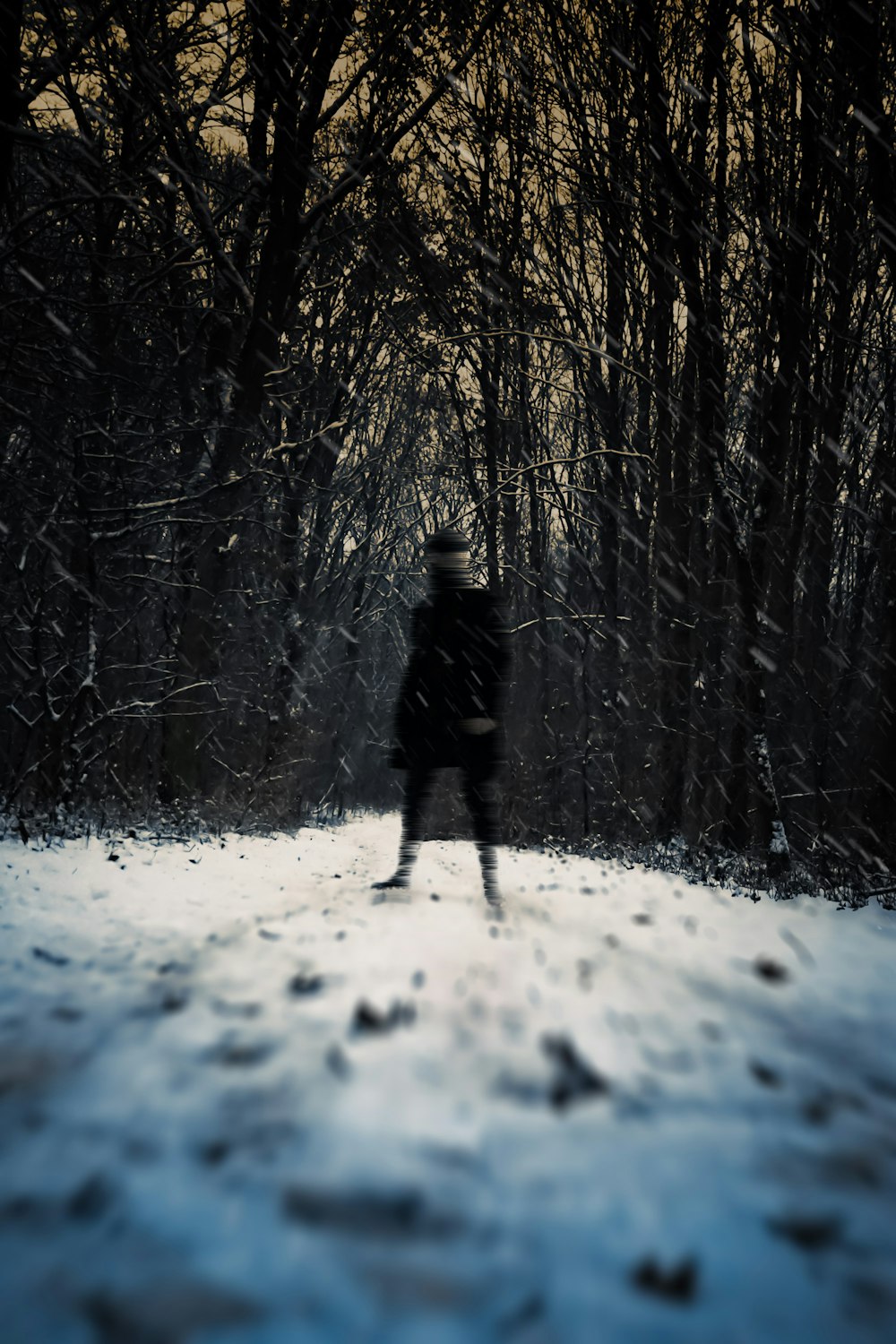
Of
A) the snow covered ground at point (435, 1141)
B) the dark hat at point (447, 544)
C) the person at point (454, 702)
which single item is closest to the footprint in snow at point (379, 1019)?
the snow covered ground at point (435, 1141)

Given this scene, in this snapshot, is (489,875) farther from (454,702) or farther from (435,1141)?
(435,1141)

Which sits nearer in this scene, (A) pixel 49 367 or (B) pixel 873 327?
(A) pixel 49 367

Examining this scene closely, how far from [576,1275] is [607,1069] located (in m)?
0.94

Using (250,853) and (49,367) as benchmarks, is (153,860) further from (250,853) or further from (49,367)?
(49,367)

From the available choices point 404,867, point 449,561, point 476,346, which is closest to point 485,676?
point 449,561

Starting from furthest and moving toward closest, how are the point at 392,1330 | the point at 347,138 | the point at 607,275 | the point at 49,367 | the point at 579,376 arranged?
the point at 579,376 < the point at 607,275 < the point at 347,138 < the point at 49,367 < the point at 392,1330

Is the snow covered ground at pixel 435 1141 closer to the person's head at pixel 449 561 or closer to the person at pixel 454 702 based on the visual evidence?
the person at pixel 454 702

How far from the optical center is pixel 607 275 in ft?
41.3

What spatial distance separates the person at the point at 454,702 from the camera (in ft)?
17.8

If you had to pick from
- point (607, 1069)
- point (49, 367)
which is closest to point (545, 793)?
point (49, 367)

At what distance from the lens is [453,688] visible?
544cm

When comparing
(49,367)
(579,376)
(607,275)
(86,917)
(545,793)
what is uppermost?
(607,275)

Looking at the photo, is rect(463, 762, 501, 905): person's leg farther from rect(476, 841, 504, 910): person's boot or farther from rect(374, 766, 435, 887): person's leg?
rect(374, 766, 435, 887): person's leg

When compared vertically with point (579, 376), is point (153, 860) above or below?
below
